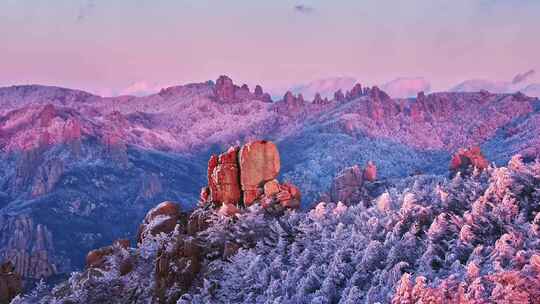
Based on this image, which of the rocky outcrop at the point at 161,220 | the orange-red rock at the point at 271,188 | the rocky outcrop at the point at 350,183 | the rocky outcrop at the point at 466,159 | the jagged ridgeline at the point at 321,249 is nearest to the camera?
the jagged ridgeline at the point at 321,249

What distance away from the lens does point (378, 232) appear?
4028 cm

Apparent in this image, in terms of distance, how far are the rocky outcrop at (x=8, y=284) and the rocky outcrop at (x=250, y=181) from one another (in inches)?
754

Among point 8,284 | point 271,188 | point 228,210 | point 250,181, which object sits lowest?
point 8,284

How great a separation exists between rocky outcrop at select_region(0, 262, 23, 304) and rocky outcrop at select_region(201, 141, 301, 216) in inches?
754

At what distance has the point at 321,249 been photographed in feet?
134

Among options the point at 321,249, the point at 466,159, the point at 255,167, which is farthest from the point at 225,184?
the point at 466,159

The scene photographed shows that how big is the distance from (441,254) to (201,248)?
16.8 meters

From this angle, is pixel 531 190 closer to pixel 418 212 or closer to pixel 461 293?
pixel 418 212

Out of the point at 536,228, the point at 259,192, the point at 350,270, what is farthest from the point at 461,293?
the point at 259,192

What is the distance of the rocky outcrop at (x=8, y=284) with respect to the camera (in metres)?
54.8

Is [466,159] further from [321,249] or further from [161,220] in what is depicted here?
[321,249]

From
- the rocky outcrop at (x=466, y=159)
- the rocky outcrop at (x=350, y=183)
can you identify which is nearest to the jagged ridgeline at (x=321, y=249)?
the rocky outcrop at (x=466, y=159)

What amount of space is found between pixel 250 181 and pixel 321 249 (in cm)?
1094

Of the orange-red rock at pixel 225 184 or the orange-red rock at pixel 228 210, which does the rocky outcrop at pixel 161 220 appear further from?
the orange-red rock at pixel 228 210
